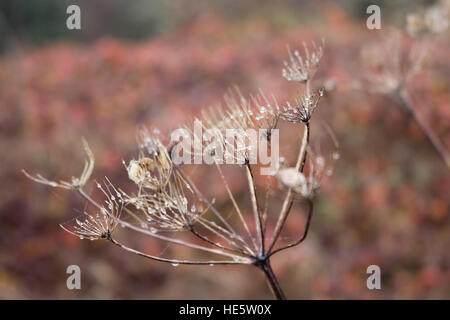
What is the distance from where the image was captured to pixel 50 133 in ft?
35.2

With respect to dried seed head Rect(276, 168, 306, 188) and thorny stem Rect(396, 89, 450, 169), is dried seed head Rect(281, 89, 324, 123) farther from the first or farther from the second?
thorny stem Rect(396, 89, 450, 169)

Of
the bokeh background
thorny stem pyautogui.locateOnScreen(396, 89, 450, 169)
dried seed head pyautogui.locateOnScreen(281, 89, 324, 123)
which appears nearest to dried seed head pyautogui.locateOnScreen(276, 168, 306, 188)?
dried seed head pyautogui.locateOnScreen(281, 89, 324, 123)

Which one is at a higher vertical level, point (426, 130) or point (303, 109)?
point (426, 130)

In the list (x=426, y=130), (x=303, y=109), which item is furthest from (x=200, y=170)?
(x=303, y=109)

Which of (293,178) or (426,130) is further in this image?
(426,130)

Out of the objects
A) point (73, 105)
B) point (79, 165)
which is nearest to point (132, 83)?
point (73, 105)

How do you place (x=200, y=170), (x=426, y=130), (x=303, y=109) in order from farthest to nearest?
1. (x=200, y=170)
2. (x=426, y=130)
3. (x=303, y=109)

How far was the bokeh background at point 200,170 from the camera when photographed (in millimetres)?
7766

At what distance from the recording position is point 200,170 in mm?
9406

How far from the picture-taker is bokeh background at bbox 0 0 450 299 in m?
7.77

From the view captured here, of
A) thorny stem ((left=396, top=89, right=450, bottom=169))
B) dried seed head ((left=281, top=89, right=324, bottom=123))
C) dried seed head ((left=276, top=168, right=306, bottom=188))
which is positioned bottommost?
dried seed head ((left=276, top=168, right=306, bottom=188))

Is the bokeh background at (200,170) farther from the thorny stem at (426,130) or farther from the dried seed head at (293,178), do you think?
the dried seed head at (293,178)

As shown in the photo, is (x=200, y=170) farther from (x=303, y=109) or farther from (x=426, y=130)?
(x=303, y=109)

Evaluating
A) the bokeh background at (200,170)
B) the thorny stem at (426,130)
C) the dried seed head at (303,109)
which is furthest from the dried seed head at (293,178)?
the thorny stem at (426,130)
